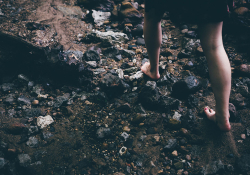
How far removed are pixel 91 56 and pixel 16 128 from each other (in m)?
1.18

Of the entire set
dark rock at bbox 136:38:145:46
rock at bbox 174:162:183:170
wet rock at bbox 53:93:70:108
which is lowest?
rock at bbox 174:162:183:170

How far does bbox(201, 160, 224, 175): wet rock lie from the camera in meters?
1.28

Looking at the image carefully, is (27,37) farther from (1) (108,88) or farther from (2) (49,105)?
(1) (108,88)

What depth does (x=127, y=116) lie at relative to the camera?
169cm

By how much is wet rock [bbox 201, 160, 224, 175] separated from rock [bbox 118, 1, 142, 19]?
235cm

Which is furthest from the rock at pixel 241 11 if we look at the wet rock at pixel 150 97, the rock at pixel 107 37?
the wet rock at pixel 150 97

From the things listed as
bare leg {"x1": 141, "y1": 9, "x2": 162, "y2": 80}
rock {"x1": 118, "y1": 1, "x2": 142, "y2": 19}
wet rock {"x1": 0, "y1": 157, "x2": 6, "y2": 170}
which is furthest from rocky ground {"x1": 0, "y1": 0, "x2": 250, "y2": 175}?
rock {"x1": 118, "y1": 1, "x2": 142, "y2": 19}

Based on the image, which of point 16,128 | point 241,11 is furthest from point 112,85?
point 241,11

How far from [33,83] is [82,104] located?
627mm

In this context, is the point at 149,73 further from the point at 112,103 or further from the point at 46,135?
the point at 46,135

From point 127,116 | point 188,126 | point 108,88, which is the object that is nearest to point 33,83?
point 108,88

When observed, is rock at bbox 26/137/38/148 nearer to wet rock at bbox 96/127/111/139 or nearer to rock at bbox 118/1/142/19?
wet rock at bbox 96/127/111/139

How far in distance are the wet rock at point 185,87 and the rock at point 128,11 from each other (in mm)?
1566

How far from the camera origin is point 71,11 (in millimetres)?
3088
